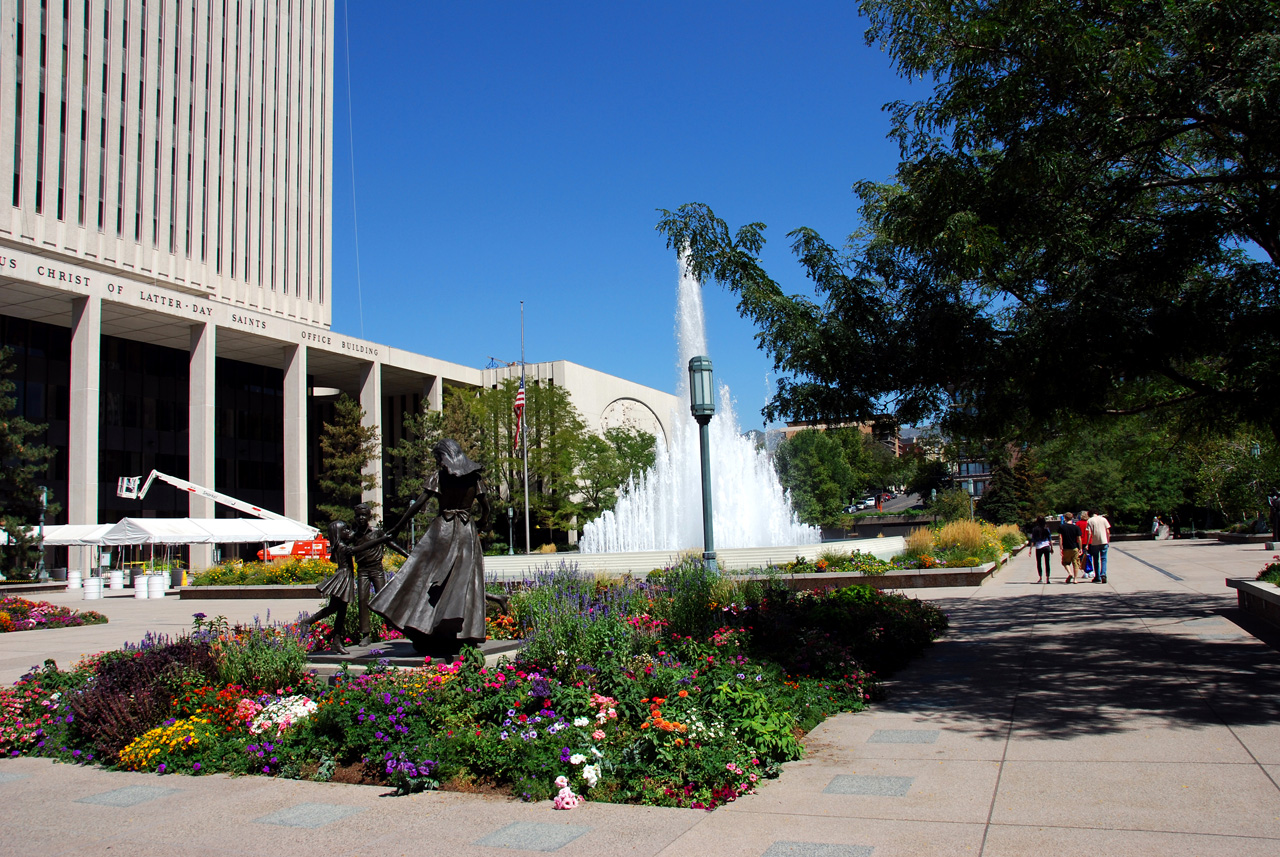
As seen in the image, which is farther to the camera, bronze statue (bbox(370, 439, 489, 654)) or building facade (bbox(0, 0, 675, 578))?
building facade (bbox(0, 0, 675, 578))

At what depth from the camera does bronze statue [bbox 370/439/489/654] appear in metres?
7.55

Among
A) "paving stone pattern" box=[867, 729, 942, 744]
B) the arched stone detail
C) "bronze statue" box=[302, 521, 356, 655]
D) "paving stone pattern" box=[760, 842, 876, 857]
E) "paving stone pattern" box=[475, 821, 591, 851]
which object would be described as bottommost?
"paving stone pattern" box=[867, 729, 942, 744]

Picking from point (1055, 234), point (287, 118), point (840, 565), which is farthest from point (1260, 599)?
point (287, 118)

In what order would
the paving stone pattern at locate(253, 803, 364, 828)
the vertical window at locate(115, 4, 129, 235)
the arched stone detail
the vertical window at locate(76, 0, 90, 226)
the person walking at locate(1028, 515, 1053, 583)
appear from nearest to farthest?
the paving stone pattern at locate(253, 803, 364, 828) → the person walking at locate(1028, 515, 1053, 583) → the vertical window at locate(76, 0, 90, 226) → the vertical window at locate(115, 4, 129, 235) → the arched stone detail

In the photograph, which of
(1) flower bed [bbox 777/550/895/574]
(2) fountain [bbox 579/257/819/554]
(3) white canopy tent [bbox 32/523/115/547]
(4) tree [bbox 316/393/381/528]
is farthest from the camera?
(4) tree [bbox 316/393/381/528]

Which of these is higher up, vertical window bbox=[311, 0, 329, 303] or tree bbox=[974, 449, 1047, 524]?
vertical window bbox=[311, 0, 329, 303]

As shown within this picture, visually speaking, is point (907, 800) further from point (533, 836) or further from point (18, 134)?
point (18, 134)

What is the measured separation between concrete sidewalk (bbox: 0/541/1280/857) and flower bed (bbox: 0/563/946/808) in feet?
0.69

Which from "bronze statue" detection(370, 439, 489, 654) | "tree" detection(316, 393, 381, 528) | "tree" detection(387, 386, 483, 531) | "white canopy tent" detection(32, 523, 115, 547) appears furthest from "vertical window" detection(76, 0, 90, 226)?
"bronze statue" detection(370, 439, 489, 654)

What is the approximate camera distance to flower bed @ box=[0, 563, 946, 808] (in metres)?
5.45

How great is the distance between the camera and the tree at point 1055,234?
7598mm

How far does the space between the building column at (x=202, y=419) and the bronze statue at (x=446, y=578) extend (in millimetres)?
36615

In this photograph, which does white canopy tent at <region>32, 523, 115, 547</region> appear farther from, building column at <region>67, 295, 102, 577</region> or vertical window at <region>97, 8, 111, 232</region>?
vertical window at <region>97, 8, 111, 232</region>

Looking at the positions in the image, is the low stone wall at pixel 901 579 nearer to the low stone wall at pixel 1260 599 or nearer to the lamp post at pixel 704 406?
the lamp post at pixel 704 406
